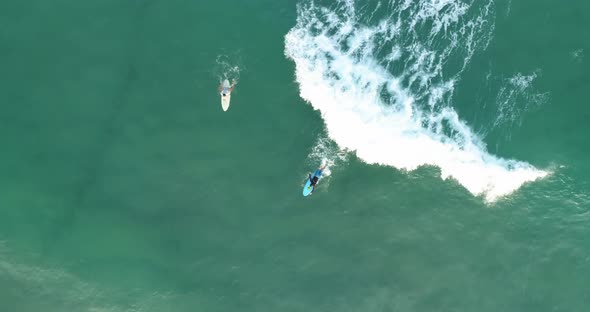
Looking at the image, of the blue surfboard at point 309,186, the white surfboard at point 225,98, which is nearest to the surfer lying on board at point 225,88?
the white surfboard at point 225,98

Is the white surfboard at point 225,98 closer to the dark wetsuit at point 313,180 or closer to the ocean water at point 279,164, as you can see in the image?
the ocean water at point 279,164

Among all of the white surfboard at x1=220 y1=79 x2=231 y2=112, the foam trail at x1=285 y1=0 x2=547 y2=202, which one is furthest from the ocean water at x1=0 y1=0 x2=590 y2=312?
the white surfboard at x1=220 y1=79 x2=231 y2=112

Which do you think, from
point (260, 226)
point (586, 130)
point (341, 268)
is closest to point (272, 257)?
point (260, 226)

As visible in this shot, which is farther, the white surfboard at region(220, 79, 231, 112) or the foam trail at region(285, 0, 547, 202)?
the foam trail at region(285, 0, 547, 202)

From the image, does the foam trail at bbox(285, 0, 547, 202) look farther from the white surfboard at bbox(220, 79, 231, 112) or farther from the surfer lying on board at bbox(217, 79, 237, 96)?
the white surfboard at bbox(220, 79, 231, 112)

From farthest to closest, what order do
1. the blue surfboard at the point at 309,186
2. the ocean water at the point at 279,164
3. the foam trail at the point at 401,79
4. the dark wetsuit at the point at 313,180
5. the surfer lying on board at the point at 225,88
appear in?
the foam trail at the point at 401,79 → the ocean water at the point at 279,164 → the blue surfboard at the point at 309,186 → the surfer lying on board at the point at 225,88 → the dark wetsuit at the point at 313,180

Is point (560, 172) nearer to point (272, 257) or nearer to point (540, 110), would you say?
point (540, 110)

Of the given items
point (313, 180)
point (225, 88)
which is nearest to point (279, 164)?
point (313, 180)
